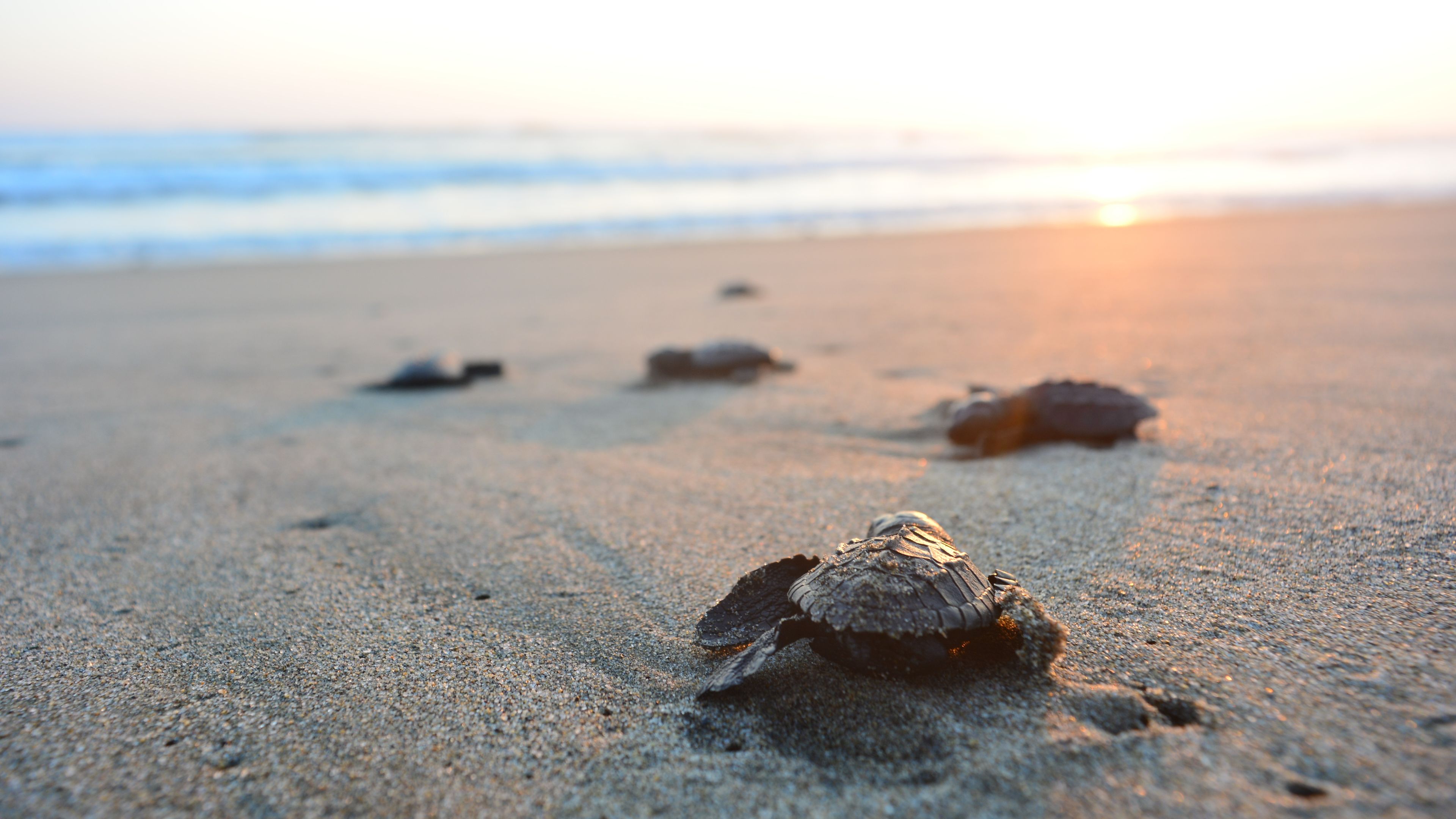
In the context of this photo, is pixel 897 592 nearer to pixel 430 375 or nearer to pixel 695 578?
pixel 695 578

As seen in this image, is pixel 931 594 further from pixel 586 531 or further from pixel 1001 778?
pixel 586 531

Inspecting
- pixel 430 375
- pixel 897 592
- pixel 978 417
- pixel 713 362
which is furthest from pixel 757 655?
pixel 430 375

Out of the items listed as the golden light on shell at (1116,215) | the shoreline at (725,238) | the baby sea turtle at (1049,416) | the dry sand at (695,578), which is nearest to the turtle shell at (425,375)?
the dry sand at (695,578)

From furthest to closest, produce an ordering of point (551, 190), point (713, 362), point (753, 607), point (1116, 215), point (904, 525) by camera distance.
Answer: point (551, 190)
point (1116, 215)
point (713, 362)
point (904, 525)
point (753, 607)

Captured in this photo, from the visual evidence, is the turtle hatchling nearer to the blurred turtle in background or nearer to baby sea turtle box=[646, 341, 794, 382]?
baby sea turtle box=[646, 341, 794, 382]

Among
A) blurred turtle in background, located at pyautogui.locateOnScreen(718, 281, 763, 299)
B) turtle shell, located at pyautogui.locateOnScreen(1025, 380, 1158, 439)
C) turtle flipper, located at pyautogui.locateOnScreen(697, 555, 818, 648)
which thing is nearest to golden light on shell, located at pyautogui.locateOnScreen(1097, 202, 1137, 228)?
blurred turtle in background, located at pyautogui.locateOnScreen(718, 281, 763, 299)
